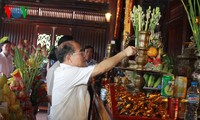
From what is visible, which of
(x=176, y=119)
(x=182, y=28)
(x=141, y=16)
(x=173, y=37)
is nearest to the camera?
(x=176, y=119)

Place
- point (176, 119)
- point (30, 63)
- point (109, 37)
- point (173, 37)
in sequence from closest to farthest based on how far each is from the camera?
point (176, 119) < point (30, 63) < point (173, 37) < point (109, 37)

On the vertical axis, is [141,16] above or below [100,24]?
below

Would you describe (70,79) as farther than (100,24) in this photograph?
No

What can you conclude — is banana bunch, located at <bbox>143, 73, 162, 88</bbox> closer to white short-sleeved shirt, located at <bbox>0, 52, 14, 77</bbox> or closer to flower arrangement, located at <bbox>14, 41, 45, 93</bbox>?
flower arrangement, located at <bbox>14, 41, 45, 93</bbox>

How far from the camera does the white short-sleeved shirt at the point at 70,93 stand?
2.03 meters

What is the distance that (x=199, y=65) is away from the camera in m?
1.86

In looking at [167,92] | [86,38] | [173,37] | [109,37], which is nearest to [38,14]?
[86,38]

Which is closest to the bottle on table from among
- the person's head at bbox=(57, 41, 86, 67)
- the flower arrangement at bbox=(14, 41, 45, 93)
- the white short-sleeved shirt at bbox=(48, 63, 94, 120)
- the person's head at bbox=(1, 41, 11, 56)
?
the white short-sleeved shirt at bbox=(48, 63, 94, 120)

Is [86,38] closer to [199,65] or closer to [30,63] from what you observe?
[30,63]

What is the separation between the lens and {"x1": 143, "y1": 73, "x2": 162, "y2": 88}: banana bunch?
2.16 metres

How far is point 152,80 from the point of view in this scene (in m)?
2.17

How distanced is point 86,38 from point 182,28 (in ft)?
12.4

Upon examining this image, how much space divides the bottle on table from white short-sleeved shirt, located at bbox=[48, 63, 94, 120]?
2.24 ft

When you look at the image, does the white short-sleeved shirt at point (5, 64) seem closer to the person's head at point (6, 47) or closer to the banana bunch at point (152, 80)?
the person's head at point (6, 47)
